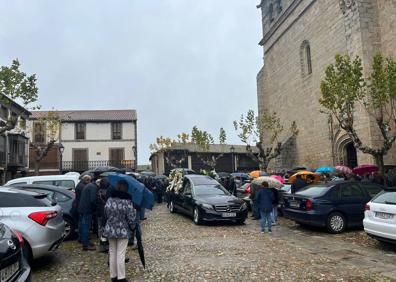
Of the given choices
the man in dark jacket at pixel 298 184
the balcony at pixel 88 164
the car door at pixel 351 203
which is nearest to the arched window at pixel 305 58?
the man in dark jacket at pixel 298 184

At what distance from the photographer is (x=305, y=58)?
26.5 meters

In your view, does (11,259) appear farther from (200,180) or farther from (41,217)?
(200,180)

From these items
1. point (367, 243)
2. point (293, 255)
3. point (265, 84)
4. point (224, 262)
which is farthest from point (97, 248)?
point (265, 84)

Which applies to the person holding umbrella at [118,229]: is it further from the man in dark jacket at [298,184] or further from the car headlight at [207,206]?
the man in dark jacket at [298,184]

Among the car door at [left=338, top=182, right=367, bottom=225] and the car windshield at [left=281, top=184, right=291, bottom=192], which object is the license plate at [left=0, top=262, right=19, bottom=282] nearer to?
the car door at [left=338, top=182, right=367, bottom=225]

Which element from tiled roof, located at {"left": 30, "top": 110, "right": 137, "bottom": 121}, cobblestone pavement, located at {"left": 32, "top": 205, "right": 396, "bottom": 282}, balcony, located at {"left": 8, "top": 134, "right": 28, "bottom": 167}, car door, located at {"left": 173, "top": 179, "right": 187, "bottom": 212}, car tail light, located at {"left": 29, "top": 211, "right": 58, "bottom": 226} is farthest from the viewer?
tiled roof, located at {"left": 30, "top": 110, "right": 137, "bottom": 121}

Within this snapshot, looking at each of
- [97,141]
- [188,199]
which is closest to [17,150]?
[97,141]

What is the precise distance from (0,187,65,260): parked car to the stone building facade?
52.9 feet

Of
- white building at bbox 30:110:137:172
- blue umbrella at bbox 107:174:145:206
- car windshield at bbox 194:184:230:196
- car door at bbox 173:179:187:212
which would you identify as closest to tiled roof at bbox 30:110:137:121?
white building at bbox 30:110:137:172

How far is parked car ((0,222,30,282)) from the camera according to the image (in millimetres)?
3838

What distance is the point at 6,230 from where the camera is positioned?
4.38 metres

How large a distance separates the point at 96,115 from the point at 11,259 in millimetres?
44139

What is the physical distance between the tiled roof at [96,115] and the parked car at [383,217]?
3869cm

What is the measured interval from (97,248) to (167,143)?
31.3 meters
